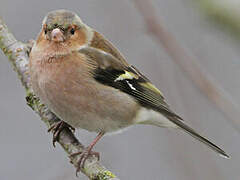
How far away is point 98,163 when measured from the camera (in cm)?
338

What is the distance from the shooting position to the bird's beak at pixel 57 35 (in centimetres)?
376

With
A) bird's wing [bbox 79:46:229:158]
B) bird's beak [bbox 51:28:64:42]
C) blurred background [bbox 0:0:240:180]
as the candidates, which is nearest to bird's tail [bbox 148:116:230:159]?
bird's wing [bbox 79:46:229:158]

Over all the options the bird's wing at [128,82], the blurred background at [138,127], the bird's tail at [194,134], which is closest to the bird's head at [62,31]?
the bird's wing at [128,82]

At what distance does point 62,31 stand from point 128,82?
2.78 feet

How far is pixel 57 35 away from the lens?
3783mm

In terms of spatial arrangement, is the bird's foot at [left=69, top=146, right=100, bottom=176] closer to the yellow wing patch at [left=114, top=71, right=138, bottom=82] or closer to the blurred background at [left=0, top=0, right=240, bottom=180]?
the yellow wing patch at [left=114, top=71, right=138, bottom=82]

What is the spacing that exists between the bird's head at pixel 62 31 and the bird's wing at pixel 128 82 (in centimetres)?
12

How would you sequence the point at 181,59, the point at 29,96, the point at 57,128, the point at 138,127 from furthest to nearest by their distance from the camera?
the point at 138,127 → the point at 29,96 → the point at 57,128 → the point at 181,59

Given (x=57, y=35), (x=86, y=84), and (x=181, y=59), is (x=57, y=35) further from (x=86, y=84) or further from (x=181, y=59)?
(x=181, y=59)

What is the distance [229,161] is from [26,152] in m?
2.93

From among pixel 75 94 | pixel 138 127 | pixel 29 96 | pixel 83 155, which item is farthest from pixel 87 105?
pixel 138 127

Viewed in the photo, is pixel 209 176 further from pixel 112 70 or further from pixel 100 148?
pixel 112 70

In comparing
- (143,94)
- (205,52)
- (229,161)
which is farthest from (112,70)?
(229,161)

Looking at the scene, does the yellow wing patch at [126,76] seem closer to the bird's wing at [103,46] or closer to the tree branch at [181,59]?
the bird's wing at [103,46]
